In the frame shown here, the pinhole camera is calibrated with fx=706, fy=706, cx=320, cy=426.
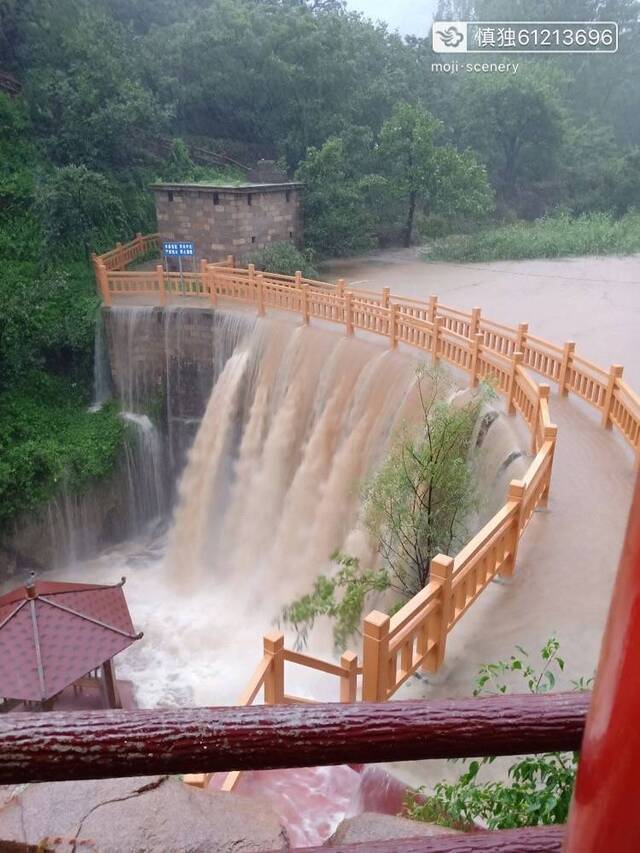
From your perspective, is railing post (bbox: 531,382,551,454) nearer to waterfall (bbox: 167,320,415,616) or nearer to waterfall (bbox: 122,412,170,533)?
waterfall (bbox: 167,320,415,616)

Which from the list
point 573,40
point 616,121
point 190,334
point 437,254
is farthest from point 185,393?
point 616,121

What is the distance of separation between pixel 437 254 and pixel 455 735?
23.3 m

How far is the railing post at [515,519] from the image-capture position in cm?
576

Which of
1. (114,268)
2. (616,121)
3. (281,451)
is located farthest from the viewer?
(616,121)

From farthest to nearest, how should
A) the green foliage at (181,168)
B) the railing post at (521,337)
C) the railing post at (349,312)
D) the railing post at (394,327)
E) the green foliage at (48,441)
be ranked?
the green foliage at (181,168) < the green foliage at (48,441) < the railing post at (349,312) < the railing post at (394,327) < the railing post at (521,337)

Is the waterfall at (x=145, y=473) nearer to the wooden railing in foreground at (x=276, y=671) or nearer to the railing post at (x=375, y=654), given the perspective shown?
the wooden railing in foreground at (x=276, y=671)

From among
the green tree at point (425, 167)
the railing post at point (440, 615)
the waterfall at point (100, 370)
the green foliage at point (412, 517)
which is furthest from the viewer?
the green tree at point (425, 167)

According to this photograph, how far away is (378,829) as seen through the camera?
2.67 meters

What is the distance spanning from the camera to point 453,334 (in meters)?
10.1

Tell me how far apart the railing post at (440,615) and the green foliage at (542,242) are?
19.6 meters

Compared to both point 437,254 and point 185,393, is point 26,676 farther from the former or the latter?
point 437,254

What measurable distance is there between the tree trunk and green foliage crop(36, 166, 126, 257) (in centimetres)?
1010

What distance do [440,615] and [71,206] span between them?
594 inches

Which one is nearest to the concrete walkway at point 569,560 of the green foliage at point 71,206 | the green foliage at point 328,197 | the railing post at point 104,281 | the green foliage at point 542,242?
the green foliage at point 328,197
